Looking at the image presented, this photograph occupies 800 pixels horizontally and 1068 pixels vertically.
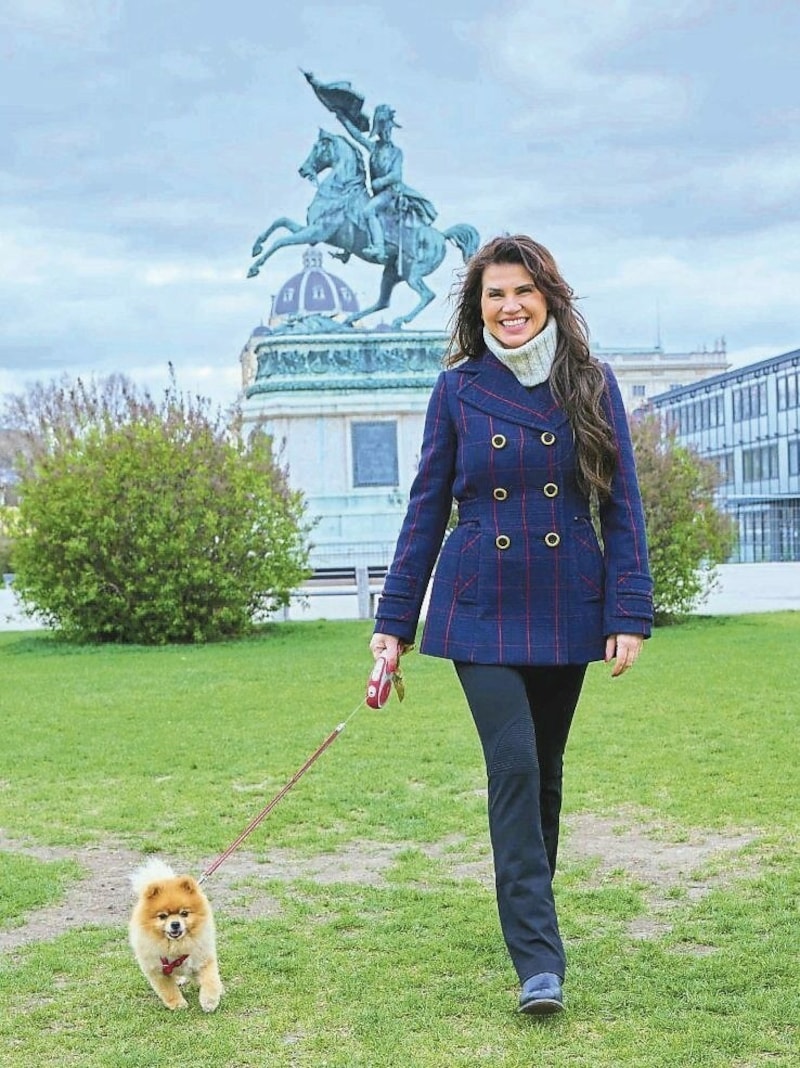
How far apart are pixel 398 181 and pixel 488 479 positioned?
27.2 meters

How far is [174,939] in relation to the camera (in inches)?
166

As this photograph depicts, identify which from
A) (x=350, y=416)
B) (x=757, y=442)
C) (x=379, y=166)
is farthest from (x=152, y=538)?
(x=757, y=442)

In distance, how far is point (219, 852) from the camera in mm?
6457

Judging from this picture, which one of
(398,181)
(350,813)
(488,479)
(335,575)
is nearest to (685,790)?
(350,813)

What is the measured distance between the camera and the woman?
4.10 m

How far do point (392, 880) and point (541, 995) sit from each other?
6.26 ft

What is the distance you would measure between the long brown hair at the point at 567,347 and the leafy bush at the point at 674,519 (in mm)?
13314

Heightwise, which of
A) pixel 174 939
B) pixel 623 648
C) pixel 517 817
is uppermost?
pixel 623 648

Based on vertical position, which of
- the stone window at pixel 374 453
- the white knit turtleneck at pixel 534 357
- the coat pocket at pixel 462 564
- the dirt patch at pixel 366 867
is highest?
the stone window at pixel 374 453

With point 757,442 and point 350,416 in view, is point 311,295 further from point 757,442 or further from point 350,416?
point 350,416

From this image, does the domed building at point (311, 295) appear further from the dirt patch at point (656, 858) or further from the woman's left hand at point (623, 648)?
the woman's left hand at point (623, 648)

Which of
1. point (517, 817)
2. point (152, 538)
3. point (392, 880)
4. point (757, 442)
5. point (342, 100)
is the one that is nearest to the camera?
point (517, 817)

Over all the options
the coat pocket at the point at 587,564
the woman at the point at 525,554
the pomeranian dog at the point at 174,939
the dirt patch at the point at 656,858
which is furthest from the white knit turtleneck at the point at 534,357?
the dirt patch at the point at 656,858

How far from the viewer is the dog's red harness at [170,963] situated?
169 inches
